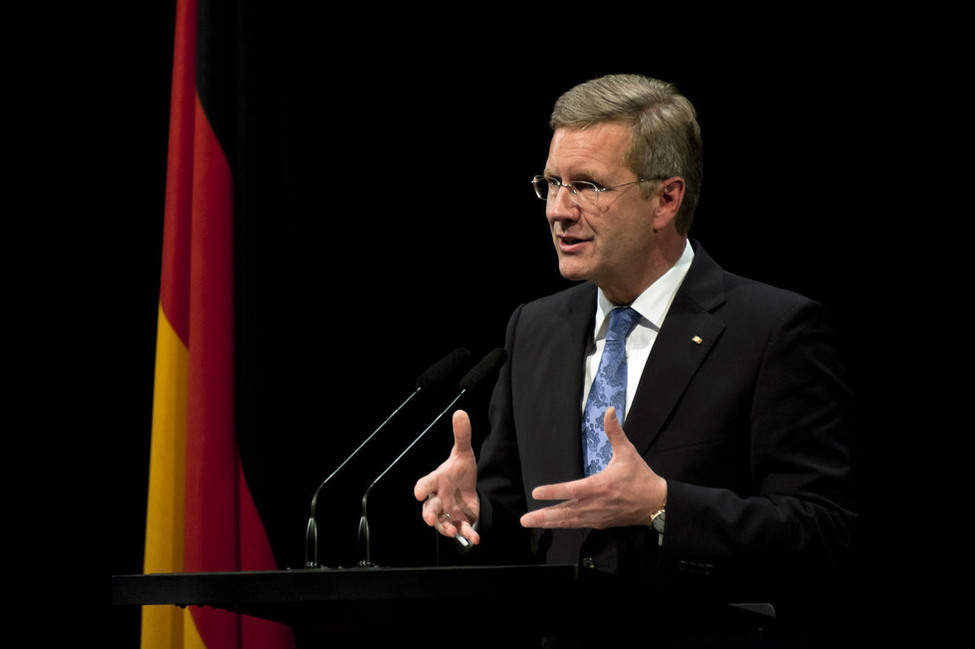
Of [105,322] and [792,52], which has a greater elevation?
[792,52]

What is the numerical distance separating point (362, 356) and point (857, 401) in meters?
1.49

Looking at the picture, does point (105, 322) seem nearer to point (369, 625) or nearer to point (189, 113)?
point (189, 113)

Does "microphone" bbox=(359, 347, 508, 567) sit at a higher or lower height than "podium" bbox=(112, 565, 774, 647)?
higher

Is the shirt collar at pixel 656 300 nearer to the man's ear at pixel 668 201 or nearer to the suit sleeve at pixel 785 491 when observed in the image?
the man's ear at pixel 668 201

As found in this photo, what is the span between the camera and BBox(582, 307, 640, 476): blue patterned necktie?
233cm

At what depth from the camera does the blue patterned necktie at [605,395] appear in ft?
7.63

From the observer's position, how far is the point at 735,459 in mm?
2242

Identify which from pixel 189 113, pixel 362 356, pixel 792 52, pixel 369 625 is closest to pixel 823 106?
pixel 792 52

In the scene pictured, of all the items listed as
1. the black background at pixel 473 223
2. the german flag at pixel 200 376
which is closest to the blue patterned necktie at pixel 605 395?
the black background at pixel 473 223

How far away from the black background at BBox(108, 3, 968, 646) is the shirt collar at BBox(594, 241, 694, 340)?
71 centimetres

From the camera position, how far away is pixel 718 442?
2227mm

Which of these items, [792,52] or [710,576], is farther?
[792,52]

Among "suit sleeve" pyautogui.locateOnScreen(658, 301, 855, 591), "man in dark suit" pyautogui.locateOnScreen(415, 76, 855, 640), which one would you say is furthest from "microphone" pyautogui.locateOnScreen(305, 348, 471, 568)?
"suit sleeve" pyautogui.locateOnScreen(658, 301, 855, 591)

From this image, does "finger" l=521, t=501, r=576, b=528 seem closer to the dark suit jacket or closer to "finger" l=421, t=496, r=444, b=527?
the dark suit jacket
